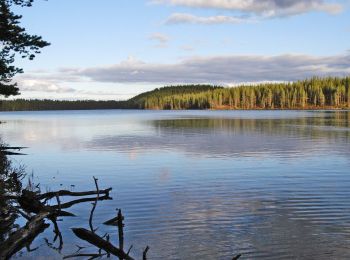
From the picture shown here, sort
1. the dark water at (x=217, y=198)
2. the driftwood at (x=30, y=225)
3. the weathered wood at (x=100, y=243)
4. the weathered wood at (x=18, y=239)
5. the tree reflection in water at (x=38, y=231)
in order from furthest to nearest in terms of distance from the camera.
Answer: the dark water at (x=217, y=198) < the driftwood at (x=30, y=225) < the tree reflection in water at (x=38, y=231) < the weathered wood at (x=18, y=239) < the weathered wood at (x=100, y=243)

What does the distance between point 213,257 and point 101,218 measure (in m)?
6.23

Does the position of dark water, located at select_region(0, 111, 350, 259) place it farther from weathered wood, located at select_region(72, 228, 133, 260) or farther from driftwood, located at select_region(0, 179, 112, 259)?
weathered wood, located at select_region(72, 228, 133, 260)

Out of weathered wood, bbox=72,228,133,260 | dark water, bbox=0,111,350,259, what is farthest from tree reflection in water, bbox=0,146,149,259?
dark water, bbox=0,111,350,259

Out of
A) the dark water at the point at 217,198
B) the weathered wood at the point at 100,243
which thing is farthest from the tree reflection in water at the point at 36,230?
the dark water at the point at 217,198

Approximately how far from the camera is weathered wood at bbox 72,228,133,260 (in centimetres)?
1215

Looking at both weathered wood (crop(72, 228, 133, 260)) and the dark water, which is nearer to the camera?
weathered wood (crop(72, 228, 133, 260))

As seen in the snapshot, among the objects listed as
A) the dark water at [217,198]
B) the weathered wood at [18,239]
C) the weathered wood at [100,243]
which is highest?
the weathered wood at [18,239]

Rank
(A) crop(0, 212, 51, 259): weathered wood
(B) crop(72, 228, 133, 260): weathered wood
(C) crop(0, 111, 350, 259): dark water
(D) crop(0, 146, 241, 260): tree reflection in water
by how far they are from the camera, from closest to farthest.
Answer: (B) crop(72, 228, 133, 260): weathered wood, (A) crop(0, 212, 51, 259): weathered wood, (D) crop(0, 146, 241, 260): tree reflection in water, (C) crop(0, 111, 350, 259): dark water

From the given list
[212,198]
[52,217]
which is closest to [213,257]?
[52,217]

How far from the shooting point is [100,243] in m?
13.3

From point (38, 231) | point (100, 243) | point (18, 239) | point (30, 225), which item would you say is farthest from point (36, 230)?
point (100, 243)

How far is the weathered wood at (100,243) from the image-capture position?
12152mm

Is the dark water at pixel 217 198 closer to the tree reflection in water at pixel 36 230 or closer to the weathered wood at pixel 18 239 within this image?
the tree reflection in water at pixel 36 230

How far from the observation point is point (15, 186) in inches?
870
